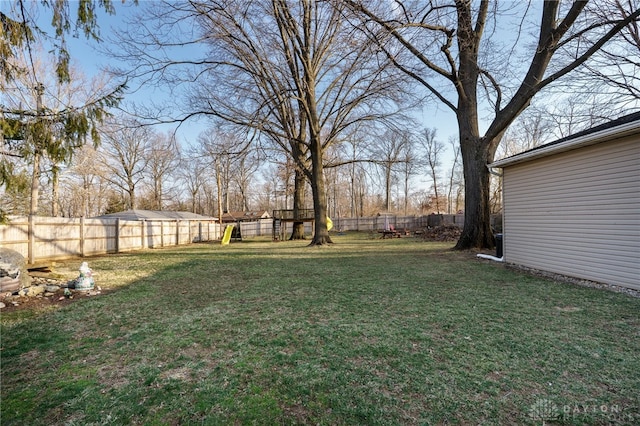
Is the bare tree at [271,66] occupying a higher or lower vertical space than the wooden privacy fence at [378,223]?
higher

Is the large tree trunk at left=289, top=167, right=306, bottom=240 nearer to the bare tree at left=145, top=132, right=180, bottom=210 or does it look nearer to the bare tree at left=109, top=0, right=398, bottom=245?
the bare tree at left=109, top=0, right=398, bottom=245

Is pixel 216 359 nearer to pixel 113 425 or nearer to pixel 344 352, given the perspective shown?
pixel 113 425

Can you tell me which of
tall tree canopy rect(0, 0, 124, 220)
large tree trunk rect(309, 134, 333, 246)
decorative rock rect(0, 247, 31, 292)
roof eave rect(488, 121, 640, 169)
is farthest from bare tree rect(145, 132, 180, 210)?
roof eave rect(488, 121, 640, 169)

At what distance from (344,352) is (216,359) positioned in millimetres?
1117

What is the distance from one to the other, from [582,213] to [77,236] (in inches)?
566

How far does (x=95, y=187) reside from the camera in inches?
1038

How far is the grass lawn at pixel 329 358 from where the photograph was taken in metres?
1.81

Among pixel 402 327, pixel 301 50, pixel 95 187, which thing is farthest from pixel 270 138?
pixel 95 187

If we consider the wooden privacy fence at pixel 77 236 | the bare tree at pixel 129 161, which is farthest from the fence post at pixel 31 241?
→ the bare tree at pixel 129 161

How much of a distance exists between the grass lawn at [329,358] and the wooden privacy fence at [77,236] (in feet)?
18.6

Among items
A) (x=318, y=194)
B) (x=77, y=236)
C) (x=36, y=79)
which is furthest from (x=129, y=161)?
(x=36, y=79)

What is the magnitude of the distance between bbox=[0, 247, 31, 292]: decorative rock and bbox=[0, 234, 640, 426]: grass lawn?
3.79 feet

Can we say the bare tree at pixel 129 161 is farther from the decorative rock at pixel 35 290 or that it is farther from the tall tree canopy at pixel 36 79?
the tall tree canopy at pixel 36 79

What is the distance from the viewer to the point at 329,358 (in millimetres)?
2498
